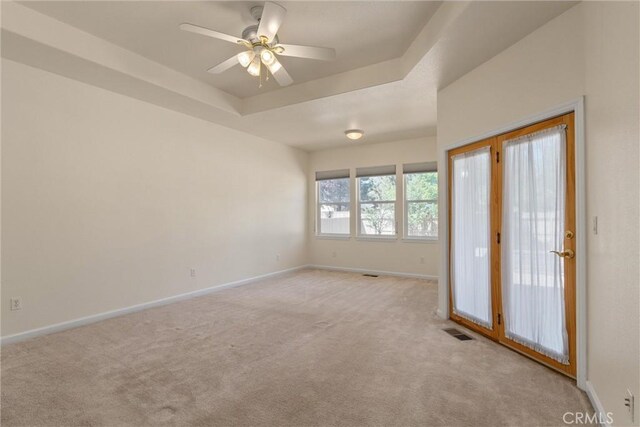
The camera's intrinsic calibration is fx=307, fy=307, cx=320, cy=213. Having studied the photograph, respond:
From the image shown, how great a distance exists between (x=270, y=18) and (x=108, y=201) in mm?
2983

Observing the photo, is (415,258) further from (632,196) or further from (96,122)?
(96,122)

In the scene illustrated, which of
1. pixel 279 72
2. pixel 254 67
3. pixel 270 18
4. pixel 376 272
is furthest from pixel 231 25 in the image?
pixel 376 272

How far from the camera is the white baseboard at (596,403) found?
179cm

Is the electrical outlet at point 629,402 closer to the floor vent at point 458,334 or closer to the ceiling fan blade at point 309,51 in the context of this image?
the floor vent at point 458,334

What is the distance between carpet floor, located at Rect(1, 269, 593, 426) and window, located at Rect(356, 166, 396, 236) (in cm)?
296

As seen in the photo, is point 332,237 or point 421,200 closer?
point 421,200

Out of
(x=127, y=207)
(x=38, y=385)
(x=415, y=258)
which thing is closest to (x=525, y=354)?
(x=415, y=258)

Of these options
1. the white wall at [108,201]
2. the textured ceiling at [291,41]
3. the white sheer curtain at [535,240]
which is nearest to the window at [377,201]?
the textured ceiling at [291,41]

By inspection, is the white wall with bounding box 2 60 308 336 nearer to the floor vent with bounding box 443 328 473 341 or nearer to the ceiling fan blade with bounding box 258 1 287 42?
the ceiling fan blade with bounding box 258 1 287 42

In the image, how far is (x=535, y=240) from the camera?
2596 millimetres

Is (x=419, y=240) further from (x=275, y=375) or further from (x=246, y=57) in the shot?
(x=246, y=57)

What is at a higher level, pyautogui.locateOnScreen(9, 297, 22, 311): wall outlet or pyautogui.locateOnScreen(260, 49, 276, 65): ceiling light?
pyautogui.locateOnScreen(260, 49, 276, 65): ceiling light

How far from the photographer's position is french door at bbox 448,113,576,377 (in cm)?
236

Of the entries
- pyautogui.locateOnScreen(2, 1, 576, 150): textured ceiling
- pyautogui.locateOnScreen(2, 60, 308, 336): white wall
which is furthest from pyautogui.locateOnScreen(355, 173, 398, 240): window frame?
pyautogui.locateOnScreen(2, 60, 308, 336): white wall
